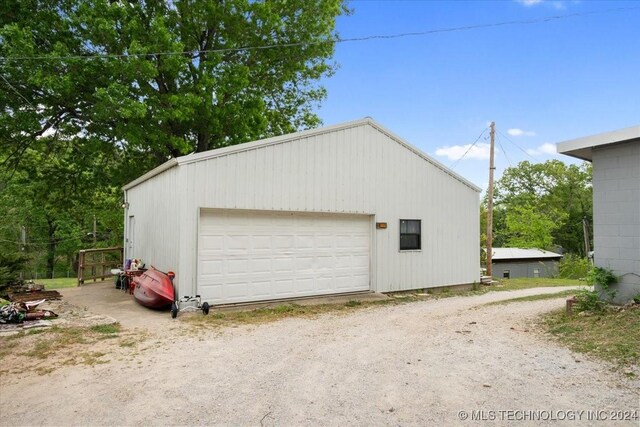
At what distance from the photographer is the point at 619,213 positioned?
666cm

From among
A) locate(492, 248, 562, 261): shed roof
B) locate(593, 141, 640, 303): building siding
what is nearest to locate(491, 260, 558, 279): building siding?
locate(492, 248, 562, 261): shed roof

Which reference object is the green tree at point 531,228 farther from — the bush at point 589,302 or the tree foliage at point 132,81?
the bush at point 589,302

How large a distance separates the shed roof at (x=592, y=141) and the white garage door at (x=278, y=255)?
4863 millimetres

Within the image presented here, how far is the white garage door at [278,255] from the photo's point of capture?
8.34 metres

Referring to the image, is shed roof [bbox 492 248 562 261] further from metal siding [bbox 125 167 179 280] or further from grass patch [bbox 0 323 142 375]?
grass patch [bbox 0 323 142 375]

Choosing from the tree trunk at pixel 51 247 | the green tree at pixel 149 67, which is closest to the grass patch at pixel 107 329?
the green tree at pixel 149 67

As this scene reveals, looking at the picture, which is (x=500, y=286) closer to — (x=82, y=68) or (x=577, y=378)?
(x=577, y=378)

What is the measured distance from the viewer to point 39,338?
18.7 feet

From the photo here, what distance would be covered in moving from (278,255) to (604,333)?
6157mm

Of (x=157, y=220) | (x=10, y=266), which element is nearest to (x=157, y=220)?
(x=157, y=220)

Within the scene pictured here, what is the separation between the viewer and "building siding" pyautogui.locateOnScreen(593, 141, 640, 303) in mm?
6449

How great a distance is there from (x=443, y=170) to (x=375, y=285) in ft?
13.5

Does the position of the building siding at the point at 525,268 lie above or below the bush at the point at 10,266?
below

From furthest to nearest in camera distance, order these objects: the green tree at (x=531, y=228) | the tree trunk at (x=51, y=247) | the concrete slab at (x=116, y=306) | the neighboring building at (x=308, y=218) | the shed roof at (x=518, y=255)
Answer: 1. the green tree at (x=531, y=228)
2. the tree trunk at (x=51, y=247)
3. the shed roof at (x=518, y=255)
4. the neighboring building at (x=308, y=218)
5. the concrete slab at (x=116, y=306)
